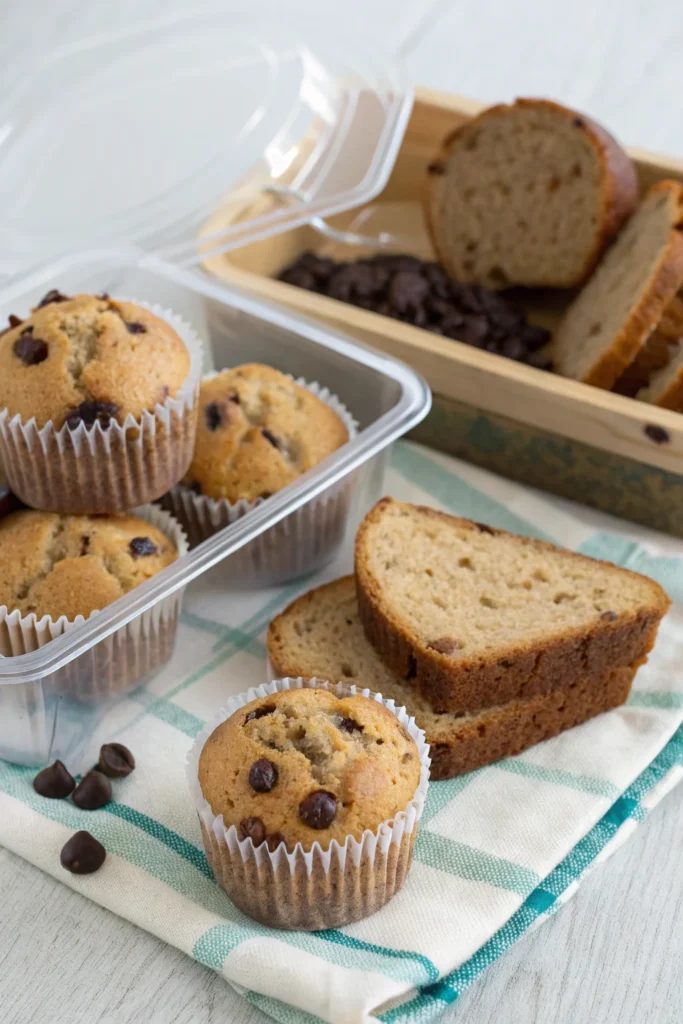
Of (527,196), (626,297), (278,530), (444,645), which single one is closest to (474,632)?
(444,645)

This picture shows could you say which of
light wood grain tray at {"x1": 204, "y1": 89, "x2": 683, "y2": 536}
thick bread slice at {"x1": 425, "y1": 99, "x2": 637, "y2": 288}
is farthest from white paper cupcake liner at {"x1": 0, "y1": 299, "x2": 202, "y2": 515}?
thick bread slice at {"x1": 425, "y1": 99, "x2": 637, "y2": 288}

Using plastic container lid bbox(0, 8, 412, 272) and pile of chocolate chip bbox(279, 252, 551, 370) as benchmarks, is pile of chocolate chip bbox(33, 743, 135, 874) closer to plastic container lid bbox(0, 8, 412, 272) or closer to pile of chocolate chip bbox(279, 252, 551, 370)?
plastic container lid bbox(0, 8, 412, 272)

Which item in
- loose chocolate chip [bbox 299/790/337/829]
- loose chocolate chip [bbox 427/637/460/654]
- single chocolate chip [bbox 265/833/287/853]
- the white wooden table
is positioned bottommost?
the white wooden table

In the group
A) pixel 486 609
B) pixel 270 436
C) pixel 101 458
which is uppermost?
pixel 101 458

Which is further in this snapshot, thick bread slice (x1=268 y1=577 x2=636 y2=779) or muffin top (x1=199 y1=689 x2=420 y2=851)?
thick bread slice (x1=268 y1=577 x2=636 y2=779)

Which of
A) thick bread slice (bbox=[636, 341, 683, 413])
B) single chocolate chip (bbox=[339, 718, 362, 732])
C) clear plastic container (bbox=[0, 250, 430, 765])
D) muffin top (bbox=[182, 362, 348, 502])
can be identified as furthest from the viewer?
thick bread slice (bbox=[636, 341, 683, 413])

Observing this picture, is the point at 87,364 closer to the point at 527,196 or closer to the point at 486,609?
the point at 486,609

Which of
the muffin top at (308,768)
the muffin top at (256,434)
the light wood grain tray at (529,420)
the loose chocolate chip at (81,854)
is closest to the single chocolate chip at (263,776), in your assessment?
the muffin top at (308,768)
